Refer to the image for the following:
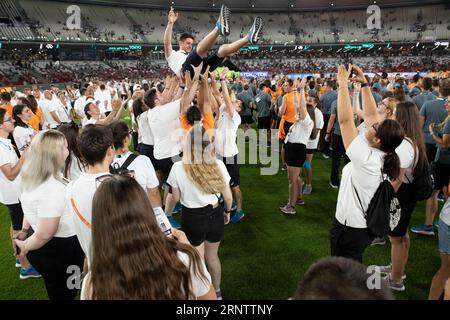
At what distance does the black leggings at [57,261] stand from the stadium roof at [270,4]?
43.2 m

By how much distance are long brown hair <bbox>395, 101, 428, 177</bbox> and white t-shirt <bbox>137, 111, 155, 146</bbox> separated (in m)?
3.70

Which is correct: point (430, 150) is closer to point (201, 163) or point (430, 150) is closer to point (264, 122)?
point (201, 163)

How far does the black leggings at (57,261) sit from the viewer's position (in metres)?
2.44

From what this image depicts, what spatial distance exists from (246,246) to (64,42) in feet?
125

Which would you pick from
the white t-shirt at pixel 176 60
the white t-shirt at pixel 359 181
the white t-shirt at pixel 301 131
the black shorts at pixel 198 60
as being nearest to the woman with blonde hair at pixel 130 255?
the white t-shirt at pixel 359 181

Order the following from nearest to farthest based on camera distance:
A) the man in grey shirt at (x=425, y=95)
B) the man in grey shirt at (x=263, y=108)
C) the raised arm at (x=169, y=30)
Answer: the raised arm at (x=169, y=30) → the man in grey shirt at (x=425, y=95) → the man in grey shirt at (x=263, y=108)

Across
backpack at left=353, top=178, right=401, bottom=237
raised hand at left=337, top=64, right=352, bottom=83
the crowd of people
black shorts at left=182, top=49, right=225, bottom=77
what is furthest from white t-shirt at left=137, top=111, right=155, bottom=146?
backpack at left=353, top=178, right=401, bottom=237

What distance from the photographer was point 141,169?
2.94m

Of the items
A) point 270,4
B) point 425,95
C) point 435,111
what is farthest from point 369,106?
point 270,4

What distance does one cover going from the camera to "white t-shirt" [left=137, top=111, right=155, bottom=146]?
17.1ft

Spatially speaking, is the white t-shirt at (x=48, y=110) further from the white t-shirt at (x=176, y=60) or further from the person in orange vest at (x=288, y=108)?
the person in orange vest at (x=288, y=108)

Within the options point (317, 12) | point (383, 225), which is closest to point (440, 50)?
point (317, 12)

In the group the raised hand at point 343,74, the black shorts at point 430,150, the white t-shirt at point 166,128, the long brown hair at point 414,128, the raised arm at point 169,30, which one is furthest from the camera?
Result: the black shorts at point 430,150

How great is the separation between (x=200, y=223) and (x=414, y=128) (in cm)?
244
